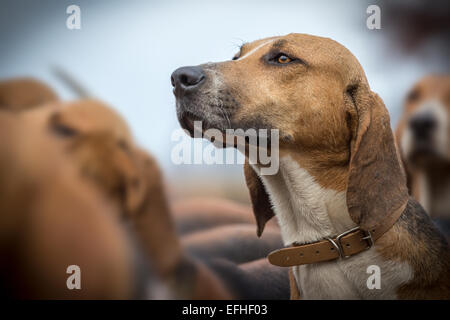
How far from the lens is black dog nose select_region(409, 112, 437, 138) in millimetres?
2795

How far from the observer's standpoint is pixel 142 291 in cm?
270

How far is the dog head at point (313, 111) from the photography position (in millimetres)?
2199

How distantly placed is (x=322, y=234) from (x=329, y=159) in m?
0.45

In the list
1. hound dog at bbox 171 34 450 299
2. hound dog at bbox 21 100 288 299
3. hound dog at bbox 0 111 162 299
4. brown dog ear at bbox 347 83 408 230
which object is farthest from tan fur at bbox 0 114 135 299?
brown dog ear at bbox 347 83 408 230

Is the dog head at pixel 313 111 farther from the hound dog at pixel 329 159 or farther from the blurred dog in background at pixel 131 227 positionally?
the blurred dog in background at pixel 131 227

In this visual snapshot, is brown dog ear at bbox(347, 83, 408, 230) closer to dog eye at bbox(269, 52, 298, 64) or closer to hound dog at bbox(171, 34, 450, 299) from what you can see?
hound dog at bbox(171, 34, 450, 299)

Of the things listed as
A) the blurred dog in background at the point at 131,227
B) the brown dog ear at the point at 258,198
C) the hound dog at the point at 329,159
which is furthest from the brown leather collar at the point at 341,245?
the blurred dog in background at the point at 131,227

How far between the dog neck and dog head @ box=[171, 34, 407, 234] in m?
0.07

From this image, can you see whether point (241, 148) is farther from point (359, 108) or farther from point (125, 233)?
point (125, 233)
